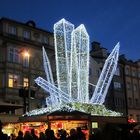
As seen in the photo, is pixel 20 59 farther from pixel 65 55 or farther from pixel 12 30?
pixel 65 55

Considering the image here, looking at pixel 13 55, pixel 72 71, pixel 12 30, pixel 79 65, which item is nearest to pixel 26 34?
pixel 12 30

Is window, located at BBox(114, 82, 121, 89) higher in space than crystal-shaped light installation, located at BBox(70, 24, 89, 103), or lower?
higher

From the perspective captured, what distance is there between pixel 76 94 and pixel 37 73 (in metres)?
19.9

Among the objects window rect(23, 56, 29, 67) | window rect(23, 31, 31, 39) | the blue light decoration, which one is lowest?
the blue light decoration

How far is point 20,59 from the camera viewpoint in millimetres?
42562

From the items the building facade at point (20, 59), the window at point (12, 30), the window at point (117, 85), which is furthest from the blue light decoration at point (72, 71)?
the window at point (117, 85)

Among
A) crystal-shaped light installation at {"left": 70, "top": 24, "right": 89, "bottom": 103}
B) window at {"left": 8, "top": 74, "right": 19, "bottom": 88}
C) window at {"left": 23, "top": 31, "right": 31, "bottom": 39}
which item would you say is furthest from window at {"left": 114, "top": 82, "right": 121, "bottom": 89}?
crystal-shaped light installation at {"left": 70, "top": 24, "right": 89, "bottom": 103}

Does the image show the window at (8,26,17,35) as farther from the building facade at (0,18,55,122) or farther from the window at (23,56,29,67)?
the window at (23,56,29,67)

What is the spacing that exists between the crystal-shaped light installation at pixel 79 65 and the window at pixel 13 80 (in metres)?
16.3

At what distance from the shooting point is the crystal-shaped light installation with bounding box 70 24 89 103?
2495cm

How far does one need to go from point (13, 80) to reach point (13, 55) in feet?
Result: 9.08

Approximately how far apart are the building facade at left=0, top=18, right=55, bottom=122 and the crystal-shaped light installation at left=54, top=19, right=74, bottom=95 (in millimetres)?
12294

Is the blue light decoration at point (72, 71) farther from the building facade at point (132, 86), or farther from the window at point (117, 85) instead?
the building facade at point (132, 86)

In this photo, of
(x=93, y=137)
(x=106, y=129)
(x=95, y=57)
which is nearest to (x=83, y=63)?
(x=93, y=137)
